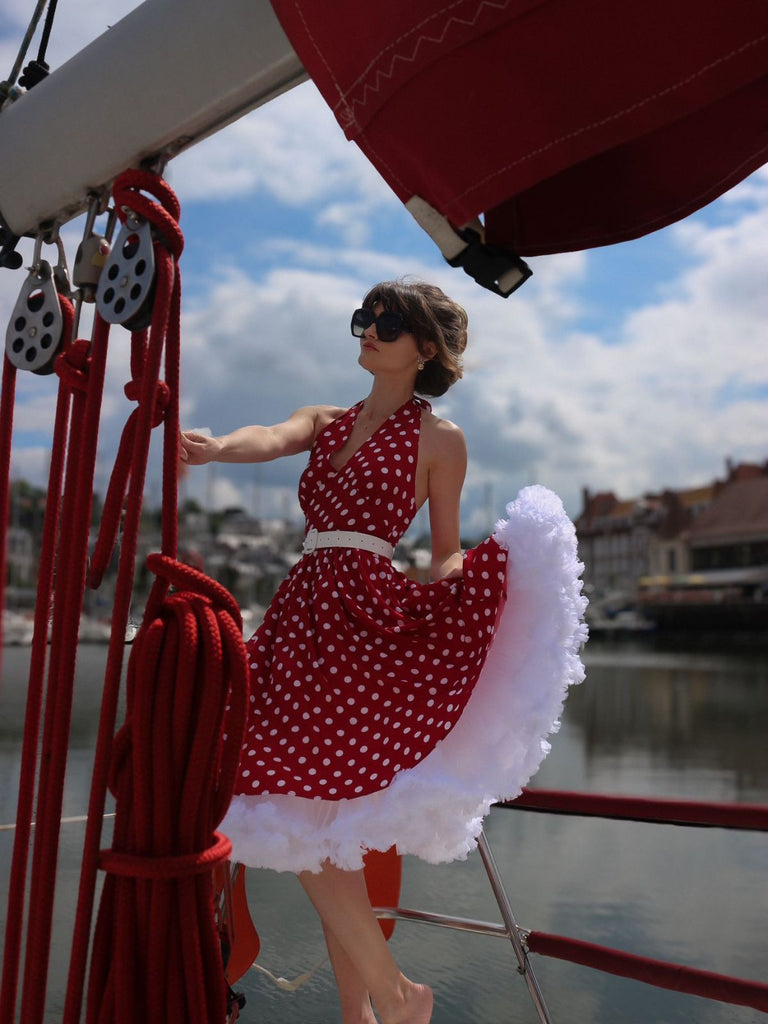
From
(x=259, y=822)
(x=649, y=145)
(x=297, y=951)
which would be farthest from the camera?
(x=297, y=951)

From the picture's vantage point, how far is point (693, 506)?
2992 inches

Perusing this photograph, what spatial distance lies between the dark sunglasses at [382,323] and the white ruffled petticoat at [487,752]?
439 mm

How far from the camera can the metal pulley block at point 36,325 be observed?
4.17 ft

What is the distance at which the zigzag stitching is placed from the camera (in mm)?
1021

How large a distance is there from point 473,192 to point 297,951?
2.33 meters

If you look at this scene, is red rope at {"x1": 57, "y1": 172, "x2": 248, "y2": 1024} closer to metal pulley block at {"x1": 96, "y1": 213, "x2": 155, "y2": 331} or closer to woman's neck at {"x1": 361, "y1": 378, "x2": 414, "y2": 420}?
metal pulley block at {"x1": 96, "y1": 213, "x2": 155, "y2": 331}

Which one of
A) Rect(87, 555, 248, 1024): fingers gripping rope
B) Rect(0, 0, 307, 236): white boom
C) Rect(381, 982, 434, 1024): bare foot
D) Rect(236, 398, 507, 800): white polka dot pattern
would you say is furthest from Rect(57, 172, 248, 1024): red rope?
Rect(381, 982, 434, 1024): bare foot

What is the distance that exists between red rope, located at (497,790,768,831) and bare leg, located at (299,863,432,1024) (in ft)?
1.26

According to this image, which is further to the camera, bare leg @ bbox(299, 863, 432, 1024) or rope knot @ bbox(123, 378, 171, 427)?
A: bare leg @ bbox(299, 863, 432, 1024)

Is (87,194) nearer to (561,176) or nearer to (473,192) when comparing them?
(473,192)

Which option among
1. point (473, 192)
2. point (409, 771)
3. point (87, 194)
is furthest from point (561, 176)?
point (409, 771)

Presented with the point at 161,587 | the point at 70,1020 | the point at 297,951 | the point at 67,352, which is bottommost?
the point at 297,951

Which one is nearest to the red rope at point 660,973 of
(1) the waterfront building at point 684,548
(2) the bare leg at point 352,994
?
(2) the bare leg at point 352,994

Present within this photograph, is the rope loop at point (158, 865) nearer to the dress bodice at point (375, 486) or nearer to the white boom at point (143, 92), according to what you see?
the white boom at point (143, 92)
